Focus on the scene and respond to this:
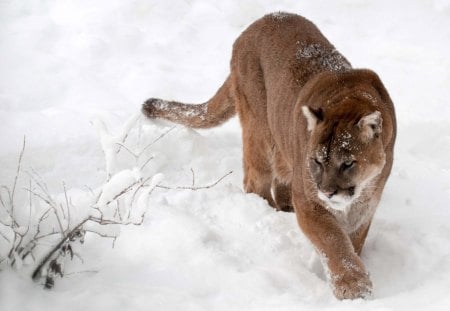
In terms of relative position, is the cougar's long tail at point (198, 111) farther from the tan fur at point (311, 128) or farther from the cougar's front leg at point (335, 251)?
the cougar's front leg at point (335, 251)

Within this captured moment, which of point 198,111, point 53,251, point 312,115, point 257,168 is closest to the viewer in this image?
point 53,251

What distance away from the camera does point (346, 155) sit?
3.54 metres

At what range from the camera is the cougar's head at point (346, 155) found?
3.54 m

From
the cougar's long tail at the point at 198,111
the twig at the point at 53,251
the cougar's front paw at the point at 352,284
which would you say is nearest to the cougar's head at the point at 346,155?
the cougar's front paw at the point at 352,284

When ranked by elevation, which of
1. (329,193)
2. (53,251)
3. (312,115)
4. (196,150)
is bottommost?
(196,150)

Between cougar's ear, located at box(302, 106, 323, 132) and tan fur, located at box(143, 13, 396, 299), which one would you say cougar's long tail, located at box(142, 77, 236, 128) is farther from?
cougar's ear, located at box(302, 106, 323, 132)

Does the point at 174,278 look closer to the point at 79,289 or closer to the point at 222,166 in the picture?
the point at 79,289

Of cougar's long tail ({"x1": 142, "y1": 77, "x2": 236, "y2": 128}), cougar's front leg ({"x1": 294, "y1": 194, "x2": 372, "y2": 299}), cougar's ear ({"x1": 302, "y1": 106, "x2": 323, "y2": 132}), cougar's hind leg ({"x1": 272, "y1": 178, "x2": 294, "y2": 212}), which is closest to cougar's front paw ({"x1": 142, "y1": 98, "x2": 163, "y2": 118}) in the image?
cougar's long tail ({"x1": 142, "y1": 77, "x2": 236, "y2": 128})

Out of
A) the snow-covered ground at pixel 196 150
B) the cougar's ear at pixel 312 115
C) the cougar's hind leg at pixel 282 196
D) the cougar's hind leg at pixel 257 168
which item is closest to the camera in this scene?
the snow-covered ground at pixel 196 150

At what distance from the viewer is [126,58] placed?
6949mm

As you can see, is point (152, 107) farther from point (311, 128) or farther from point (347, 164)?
point (347, 164)

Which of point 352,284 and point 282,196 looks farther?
point 282,196

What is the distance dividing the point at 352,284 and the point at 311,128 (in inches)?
36.1

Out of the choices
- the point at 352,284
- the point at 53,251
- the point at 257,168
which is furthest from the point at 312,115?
the point at 53,251
